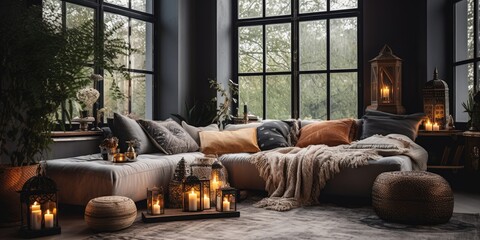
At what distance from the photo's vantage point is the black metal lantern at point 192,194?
368cm

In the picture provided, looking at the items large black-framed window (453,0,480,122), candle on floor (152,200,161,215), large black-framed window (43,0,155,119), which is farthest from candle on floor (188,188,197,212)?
large black-framed window (453,0,480,122)

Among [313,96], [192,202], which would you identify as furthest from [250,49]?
[192,202]

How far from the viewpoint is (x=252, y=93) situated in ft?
22.0

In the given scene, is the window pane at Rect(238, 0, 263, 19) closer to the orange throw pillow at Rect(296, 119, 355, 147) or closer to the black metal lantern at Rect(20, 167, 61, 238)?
the orange throw pillow at Rect(296, 119, 355, 147)

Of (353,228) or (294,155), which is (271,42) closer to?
(294,155)

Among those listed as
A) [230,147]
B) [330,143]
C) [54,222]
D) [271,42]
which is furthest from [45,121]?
[271,42]

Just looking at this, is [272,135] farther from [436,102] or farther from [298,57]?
[436,102]

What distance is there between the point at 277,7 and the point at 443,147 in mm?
2932

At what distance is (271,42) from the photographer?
21.7 feet

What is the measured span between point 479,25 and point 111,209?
4354 millimetres

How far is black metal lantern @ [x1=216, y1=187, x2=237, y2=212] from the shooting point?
3707 mm

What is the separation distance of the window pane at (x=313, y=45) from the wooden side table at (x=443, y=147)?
168cm

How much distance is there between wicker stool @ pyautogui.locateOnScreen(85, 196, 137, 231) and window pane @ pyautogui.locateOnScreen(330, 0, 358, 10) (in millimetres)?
4180

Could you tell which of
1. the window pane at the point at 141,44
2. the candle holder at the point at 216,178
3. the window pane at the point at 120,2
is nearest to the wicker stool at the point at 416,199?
the candle holder at the point at 216,178
